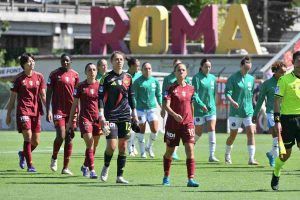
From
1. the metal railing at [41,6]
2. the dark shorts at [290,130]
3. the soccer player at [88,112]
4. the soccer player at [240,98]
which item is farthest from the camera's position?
the metal railing at [41,6]

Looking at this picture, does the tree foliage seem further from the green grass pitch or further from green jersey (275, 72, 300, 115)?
green jersey (275, 72, 300, 115)

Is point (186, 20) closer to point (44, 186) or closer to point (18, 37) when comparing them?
point (18, 37)

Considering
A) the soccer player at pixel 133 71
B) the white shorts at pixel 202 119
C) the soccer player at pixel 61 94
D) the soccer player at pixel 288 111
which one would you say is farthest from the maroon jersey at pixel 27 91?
the soccer player at pixel 288 111

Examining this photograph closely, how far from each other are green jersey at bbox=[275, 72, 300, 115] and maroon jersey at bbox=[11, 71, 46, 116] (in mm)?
5578

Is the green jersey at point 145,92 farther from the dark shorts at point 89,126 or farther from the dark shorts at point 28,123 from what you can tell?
the dark shorts at point 89,126

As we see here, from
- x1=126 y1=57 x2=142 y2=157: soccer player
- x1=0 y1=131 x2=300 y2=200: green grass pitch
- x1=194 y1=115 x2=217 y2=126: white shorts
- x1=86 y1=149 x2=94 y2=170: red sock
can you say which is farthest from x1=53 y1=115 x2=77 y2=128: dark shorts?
x1=194 y1=115 x2=217 y2=126: white shorts

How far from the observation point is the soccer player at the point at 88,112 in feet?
69.5

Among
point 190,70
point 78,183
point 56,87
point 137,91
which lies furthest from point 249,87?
point 190,70

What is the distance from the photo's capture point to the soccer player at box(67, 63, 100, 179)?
21172 millimetres

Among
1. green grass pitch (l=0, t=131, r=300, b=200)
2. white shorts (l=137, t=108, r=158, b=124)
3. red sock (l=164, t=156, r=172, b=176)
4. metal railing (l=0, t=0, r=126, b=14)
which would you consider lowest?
green grass pitch (l=0, t=131, r=300, b=200)

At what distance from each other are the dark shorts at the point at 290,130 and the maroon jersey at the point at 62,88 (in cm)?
520

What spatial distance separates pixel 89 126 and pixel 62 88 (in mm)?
1310

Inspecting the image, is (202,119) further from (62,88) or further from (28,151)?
(28,151)

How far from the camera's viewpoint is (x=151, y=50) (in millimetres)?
63969
